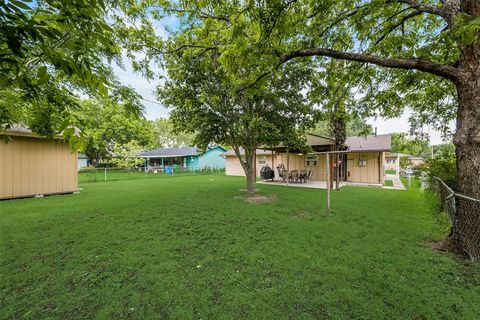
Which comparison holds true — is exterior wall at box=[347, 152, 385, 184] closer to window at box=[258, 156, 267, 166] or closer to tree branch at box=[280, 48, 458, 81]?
Result: window at box=[258, 156, 267, 166]

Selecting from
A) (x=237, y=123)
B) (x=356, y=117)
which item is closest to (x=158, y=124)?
(x=237, y=123)

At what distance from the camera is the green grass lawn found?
250 centimetres

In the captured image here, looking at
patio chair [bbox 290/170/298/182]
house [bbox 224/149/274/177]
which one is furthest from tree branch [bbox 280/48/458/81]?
house [bbox 224/149/274/177]

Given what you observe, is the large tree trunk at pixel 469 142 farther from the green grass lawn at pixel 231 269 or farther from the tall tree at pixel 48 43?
the tall tree at pixel 48 43

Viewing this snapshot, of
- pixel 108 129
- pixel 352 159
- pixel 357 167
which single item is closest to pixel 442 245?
pixel 357 167

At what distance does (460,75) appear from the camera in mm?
3457

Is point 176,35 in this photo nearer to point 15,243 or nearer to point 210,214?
point 210,214

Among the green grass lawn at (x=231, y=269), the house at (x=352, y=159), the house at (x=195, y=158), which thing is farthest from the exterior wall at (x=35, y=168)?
the house at (x=195, y=158)

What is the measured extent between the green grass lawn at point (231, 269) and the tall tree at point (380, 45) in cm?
142

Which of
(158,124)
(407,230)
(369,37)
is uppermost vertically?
(158,124)

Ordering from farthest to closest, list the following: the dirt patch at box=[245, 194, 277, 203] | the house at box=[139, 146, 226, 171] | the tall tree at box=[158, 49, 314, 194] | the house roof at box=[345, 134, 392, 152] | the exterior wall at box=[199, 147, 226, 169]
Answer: the exterior wall at box=[199, 147, 226, 169] → the house at box=[139, 146, 226, 171] → the house roof at box=[345, 134, 392, 152] → the dirt patch at box=[245, 194, 277, 203] → the tall tree at box=[158, 49, 314, 194]

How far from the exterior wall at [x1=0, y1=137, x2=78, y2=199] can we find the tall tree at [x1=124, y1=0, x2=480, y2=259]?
8699 mm

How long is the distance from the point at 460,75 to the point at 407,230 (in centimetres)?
351

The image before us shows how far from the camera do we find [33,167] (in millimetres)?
9602
